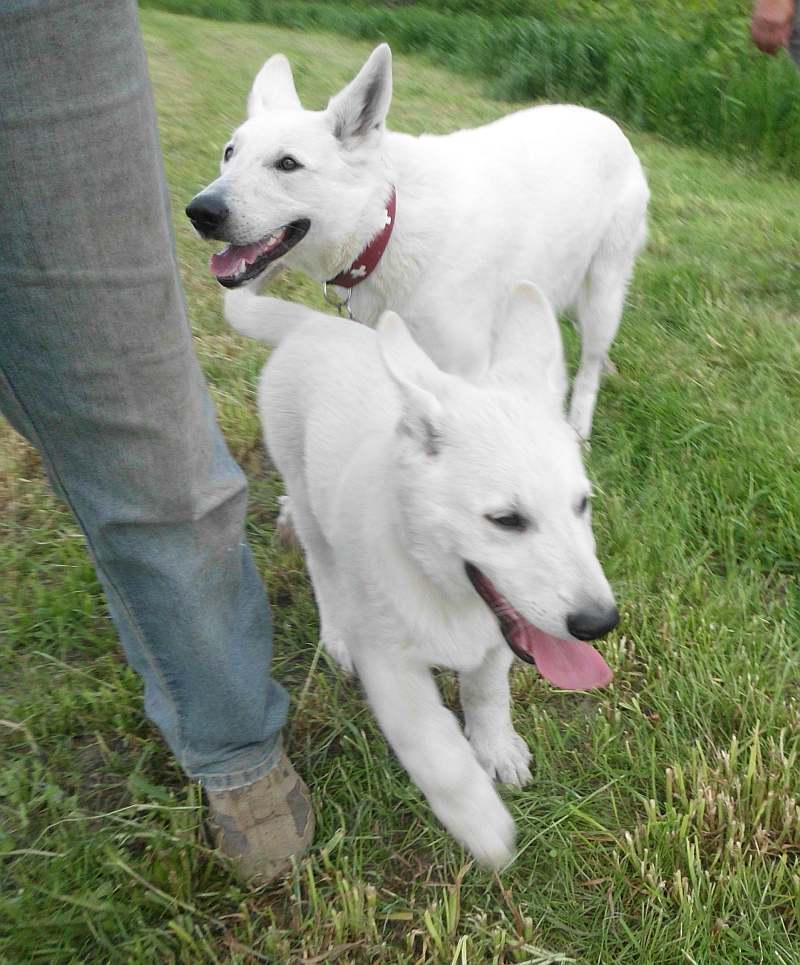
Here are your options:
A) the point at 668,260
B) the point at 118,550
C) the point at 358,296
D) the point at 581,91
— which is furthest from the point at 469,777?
the point at 581,91

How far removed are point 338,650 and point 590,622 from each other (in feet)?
2.96

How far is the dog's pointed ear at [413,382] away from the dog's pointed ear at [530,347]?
16 centimetres

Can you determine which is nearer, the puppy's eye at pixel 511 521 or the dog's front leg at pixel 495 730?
the puppy's eye at pixel 511 521

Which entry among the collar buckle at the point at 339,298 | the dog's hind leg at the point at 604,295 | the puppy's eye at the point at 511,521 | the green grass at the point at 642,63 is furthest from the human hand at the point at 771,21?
the green grass at the point at 642,63

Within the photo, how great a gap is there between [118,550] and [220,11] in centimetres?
1659

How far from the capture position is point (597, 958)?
1625 mm

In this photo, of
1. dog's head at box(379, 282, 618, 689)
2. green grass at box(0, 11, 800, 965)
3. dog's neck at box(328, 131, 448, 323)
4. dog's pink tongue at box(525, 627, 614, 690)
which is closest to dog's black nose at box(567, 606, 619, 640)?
dog's head at box(379, 282, 618, 689)

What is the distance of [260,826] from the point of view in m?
1.76

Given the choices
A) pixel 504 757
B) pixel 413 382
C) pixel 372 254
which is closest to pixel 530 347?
pixel 413 382

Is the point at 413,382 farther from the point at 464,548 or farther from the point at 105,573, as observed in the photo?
the point at 105,573

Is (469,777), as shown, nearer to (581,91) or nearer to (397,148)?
(397,148)

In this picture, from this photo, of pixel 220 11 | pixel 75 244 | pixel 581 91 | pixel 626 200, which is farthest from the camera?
pixel 220 11

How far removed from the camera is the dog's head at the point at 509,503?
157 cm

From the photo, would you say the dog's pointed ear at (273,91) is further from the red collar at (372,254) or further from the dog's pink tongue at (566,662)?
the dog's pink tongue at (566,662)
